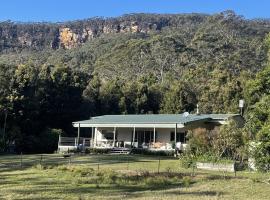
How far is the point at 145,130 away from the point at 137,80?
31.6 meters

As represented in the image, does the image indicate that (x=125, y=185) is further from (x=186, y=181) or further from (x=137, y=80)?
(x=137, y=80)

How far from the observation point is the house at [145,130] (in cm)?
4328

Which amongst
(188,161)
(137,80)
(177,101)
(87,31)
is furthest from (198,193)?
(87,31)

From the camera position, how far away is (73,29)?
191 meters

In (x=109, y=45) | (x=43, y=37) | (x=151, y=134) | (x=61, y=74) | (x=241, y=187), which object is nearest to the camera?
(x=241, y=187)

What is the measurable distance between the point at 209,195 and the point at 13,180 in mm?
9496

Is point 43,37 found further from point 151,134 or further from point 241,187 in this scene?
point 241,187

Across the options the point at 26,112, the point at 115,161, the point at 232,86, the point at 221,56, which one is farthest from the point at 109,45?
the point at 115,161

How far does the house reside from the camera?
43.3m

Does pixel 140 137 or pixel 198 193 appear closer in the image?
pixel 198 193

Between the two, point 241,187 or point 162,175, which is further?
point 162,175

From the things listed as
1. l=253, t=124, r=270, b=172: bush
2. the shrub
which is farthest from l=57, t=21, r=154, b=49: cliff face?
l=253, t=124, r=270, b=172: bush

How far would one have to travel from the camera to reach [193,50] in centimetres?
11050

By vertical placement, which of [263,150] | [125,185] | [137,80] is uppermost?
[137,80]
